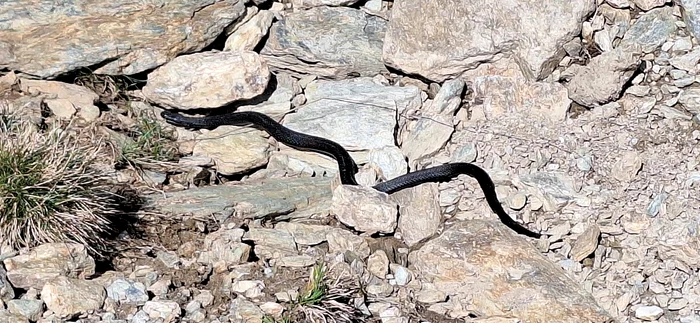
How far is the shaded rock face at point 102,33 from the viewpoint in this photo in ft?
23.2

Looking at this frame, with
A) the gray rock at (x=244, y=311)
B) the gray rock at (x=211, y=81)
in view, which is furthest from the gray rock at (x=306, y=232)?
the gray rock at (x=211, y=81)

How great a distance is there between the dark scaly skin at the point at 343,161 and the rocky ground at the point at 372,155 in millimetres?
86

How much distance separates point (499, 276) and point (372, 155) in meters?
1.58

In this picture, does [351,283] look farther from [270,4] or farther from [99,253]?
[270,4]

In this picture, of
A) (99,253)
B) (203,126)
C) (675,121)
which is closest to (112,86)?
(203,126)

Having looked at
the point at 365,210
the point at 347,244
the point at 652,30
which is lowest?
the point at 347,244

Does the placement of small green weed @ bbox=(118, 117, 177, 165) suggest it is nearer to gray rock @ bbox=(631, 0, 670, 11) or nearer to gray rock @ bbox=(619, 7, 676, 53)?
gray rock @ bbox=(619, 7, 676, 53)

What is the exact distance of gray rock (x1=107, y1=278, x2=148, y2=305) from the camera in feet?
17.3

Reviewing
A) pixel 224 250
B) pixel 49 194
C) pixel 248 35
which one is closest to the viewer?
pixel 49 194

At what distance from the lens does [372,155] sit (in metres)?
6.92

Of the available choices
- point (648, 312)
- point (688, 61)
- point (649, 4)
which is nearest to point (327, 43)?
point (649, 4)

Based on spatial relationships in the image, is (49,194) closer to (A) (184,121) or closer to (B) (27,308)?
(B) (27,308)

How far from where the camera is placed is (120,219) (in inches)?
236

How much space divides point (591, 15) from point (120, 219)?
393cm
